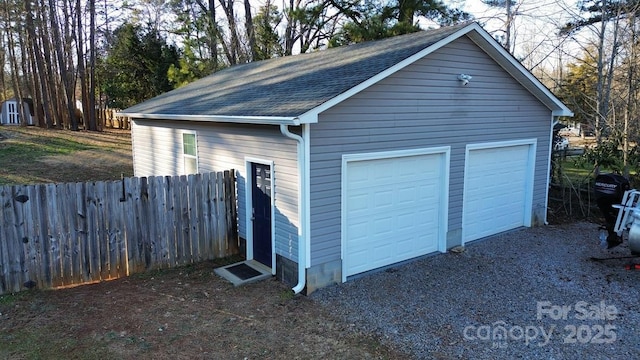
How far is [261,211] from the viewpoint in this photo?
7676mm

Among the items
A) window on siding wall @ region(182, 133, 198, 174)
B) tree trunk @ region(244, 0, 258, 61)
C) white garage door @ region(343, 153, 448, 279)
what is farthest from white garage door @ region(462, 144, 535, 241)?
tree trunk @ region(244, 0, 258, 61)

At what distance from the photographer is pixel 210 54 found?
2148 centimetres

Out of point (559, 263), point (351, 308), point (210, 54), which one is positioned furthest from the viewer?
point (210, 54)

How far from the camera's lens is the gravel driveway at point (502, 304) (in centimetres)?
530

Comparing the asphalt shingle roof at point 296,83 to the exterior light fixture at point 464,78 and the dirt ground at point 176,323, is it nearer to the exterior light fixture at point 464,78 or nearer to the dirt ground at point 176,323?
the exterior light fixture at point 464,78

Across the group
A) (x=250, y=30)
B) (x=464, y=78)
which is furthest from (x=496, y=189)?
(x=250, y=30)

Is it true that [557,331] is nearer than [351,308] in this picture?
Yes

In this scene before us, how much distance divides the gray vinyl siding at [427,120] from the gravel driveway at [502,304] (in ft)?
3.03

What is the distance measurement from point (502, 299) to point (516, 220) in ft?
14.0

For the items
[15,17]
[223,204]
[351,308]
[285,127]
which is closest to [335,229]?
[351,308]

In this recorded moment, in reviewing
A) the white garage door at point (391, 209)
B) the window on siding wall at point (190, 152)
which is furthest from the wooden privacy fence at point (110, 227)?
the white garage door at point (391, 209)

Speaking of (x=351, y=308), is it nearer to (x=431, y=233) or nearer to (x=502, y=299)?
(x=502, y=299)

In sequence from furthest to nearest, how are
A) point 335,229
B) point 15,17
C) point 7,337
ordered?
1. point 15,17
2. point 335,229
3. point 7,337

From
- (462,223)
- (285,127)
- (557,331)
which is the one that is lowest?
(557,331)
